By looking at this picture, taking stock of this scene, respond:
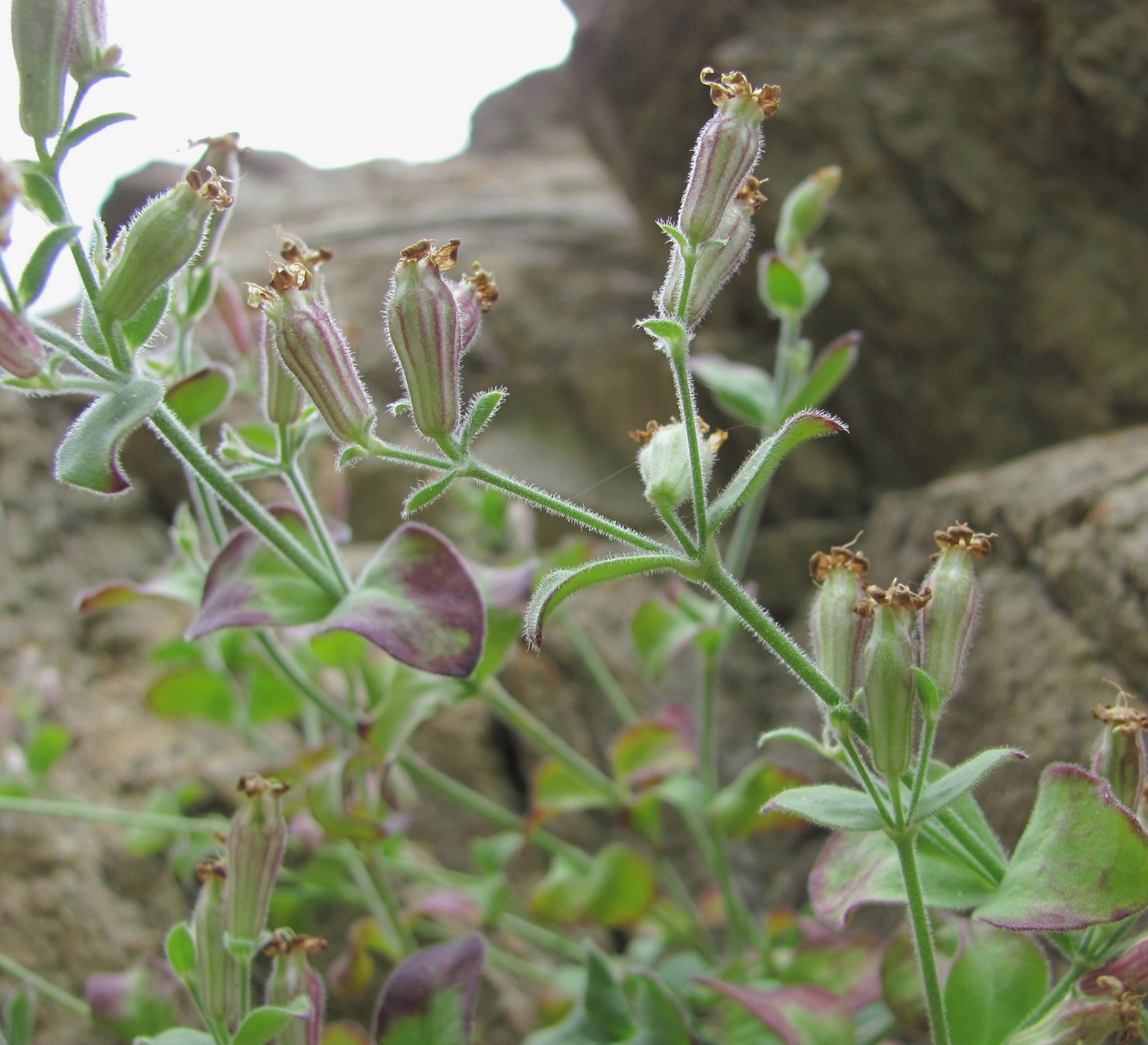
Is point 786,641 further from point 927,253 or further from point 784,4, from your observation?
point 784,4

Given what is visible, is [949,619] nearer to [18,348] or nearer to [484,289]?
[484,289]

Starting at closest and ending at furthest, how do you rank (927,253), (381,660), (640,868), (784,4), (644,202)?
(381,660) < (640,868) < (927,253) < (784,4) < (644,202)

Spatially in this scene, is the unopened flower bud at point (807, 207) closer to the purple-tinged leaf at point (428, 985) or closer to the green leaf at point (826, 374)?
the green leaf at point (826, 374)

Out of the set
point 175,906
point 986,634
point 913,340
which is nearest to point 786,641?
point 986,634

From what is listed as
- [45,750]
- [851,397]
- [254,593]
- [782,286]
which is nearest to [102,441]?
[254,593]

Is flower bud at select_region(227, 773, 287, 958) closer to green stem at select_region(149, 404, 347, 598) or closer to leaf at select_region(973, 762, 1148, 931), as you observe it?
green stem at select_region(149, 404, 347, 598)

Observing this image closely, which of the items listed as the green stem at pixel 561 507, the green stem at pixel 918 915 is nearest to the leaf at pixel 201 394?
the green stem at pixel 561 507

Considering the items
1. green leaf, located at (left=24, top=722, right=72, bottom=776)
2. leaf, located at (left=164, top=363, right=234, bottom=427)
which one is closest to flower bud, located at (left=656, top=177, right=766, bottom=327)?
leaf, located at (left=164, top=363, right=234, bottom=427)
